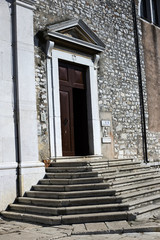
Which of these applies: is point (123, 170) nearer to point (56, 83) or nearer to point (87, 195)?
point (87, 195)

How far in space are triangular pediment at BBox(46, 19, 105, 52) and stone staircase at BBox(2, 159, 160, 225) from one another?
3.30 metres

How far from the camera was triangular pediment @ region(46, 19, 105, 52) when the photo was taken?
8098mm

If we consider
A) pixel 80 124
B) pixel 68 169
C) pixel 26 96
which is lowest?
pixel 68 169

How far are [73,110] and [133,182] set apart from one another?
2.96 metres

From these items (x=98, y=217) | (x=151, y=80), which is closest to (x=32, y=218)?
(x=98, y=217)

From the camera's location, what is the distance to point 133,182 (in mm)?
6879

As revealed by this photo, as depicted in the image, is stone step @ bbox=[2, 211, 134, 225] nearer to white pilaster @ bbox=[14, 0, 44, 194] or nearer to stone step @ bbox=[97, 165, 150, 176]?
stone step @ bbox=[97, 165, 150, 176]

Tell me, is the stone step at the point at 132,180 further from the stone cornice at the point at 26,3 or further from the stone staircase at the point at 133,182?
the stone cornice at the point at 26,3

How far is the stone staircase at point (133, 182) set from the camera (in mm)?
5961

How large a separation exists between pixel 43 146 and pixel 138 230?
3.50m

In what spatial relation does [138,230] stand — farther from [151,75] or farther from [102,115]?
[151,75]

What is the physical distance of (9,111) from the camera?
22.6 feet

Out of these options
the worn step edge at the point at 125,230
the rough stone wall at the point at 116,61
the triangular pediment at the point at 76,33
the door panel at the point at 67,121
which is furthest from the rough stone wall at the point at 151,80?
the worn step edge at the point at 125,230

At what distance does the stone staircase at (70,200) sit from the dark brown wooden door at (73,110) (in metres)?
Result: 1.41
